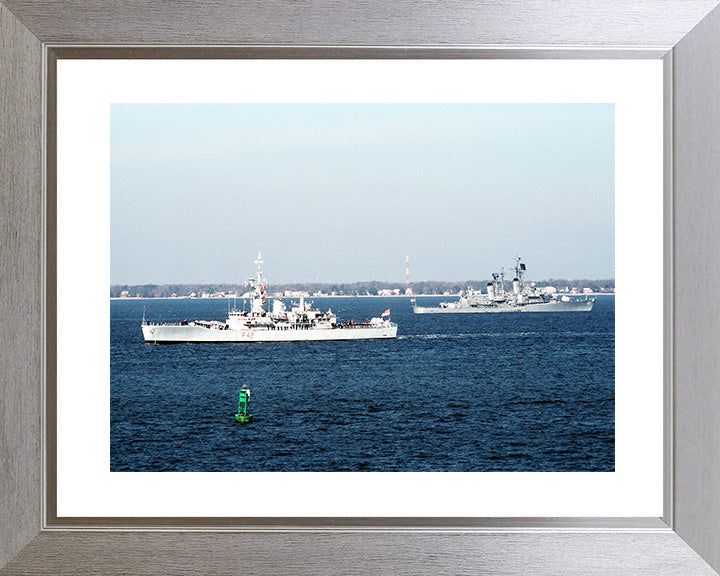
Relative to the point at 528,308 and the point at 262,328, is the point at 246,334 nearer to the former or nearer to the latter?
the point at 262,328

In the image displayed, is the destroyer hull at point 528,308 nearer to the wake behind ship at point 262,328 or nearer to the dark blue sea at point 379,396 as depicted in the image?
the dark blue sea at point 379,396

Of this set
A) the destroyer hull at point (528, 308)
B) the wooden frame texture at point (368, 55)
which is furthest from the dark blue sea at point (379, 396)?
the wooden frame texture at point (368, 55)

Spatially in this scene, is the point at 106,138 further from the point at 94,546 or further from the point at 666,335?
the point at 666,335

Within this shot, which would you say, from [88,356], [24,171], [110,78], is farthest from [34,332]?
[110,78]

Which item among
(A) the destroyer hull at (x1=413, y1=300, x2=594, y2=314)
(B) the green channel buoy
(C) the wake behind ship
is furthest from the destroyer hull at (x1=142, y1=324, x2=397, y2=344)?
(A) the destroyer hull at (x1=413, y1=300, x2=594, y2=314)

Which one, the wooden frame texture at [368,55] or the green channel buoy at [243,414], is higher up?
the wooden frame texture at [368,55]

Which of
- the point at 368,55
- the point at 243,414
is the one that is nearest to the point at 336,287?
the point at 243,414
